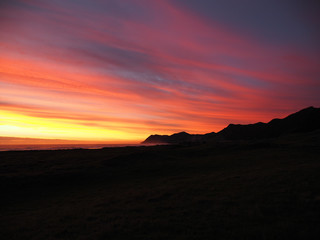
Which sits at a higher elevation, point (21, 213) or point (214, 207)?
point (214, 207)

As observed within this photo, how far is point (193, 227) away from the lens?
1198 centimetres

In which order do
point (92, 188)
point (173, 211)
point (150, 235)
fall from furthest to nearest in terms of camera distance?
point (92, 188), point (173, 211), point (150, 235)

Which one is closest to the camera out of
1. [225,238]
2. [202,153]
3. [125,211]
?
[225,238]

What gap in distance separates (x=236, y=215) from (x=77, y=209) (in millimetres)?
14093

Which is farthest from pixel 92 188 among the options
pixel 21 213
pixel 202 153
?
pixel 202 153

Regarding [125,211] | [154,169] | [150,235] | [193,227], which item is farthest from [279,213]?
[154,169]

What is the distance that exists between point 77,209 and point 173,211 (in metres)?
9.56

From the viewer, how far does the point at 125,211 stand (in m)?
16.0

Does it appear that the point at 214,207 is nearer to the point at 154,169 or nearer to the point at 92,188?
the point at 92,188

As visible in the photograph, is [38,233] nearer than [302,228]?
No

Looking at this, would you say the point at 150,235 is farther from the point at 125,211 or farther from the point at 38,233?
the point at 38,233

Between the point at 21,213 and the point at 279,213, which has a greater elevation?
the point at 279,213

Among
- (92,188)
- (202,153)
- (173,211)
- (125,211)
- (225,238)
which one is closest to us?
(225,238)

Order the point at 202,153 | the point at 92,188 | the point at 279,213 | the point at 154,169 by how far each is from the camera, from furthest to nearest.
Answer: the point at 202,153
the point at 154,169
the point at 92,188
the point at 279,213
